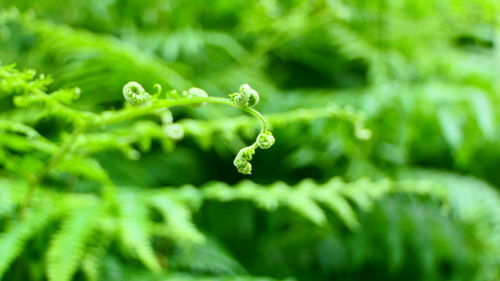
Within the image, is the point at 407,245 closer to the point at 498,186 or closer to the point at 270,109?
the point at 498,186

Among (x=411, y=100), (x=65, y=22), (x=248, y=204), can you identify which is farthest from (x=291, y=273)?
(x=65, y=22)

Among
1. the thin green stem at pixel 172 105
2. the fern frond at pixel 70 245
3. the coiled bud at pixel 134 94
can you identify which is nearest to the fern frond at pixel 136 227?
the fern frond at pixel 70 245

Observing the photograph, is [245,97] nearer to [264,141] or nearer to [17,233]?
[264,141]

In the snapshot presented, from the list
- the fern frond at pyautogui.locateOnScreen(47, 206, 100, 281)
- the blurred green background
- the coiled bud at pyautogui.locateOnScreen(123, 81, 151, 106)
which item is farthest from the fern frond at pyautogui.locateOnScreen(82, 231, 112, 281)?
the coiled bud at pyautogui.locateOnScreen(123, 81, 151, 106)

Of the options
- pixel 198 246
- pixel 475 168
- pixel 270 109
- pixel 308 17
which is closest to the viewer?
pixel 198 246

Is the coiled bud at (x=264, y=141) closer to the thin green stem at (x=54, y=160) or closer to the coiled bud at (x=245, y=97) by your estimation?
the coiled bud at (x=245, y=97)

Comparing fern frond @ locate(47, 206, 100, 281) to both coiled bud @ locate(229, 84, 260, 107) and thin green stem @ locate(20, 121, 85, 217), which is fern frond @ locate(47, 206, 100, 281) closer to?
thin green stem @ locate(20, 121, 85, 217)

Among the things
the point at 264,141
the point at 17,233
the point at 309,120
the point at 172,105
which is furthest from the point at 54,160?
the point at 309,120
